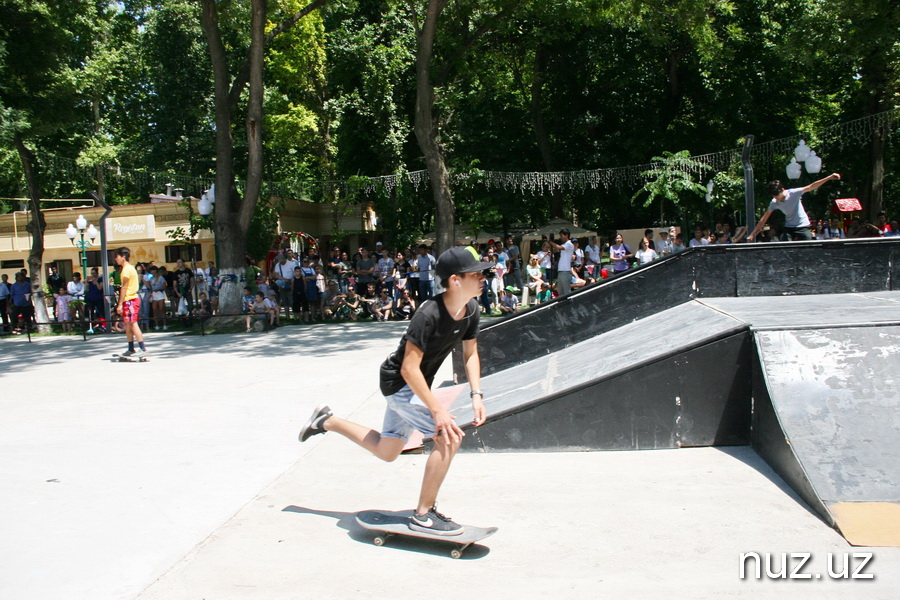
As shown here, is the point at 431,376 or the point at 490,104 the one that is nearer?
the point at 431,376

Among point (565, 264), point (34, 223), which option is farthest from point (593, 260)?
point (34, 223)

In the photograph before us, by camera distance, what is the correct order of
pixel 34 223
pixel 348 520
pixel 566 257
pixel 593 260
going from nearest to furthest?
pixel 348 520 < pixel 566 257 < pixel 593 260 < pixel 34 223

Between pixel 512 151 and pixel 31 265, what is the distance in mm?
18939

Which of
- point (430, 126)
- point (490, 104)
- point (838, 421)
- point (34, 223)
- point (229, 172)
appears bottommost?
point (838, 421)

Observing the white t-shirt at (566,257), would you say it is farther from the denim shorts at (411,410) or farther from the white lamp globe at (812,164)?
the denim shorts at (411,410)

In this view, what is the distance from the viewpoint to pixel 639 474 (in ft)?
16.6

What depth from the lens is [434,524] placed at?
3.88m

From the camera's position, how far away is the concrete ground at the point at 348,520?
3.52 meters

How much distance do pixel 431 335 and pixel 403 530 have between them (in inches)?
42.6

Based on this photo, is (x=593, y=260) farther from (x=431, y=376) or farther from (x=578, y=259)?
(x=431, y=376)

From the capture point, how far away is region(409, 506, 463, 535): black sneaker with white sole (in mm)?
3842

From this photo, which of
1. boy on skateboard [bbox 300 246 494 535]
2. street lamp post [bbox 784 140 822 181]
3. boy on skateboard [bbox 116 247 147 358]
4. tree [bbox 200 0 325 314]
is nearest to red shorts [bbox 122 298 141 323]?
boy on skateboard [bbox 116 247 147 358]

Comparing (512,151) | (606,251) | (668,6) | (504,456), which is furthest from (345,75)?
(504,456)

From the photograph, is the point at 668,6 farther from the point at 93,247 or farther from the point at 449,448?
the point at 93,247
